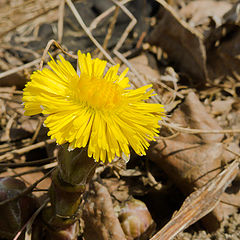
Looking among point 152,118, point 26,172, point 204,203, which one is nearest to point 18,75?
point 26,172

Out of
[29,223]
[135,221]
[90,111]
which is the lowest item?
[135,221]

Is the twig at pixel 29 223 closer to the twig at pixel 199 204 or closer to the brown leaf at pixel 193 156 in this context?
the twig at pixel 199 204

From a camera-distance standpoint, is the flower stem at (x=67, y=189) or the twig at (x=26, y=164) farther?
the twig at (x=26, y=164)

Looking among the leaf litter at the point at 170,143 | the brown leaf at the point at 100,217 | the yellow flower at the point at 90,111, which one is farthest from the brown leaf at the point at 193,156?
the yellow flower at the point at 90,111

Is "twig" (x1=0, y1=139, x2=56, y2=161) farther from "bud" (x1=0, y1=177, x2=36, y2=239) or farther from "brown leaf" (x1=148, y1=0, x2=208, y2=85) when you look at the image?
"brown leaf" (x1=148, y1=0, x2=208, y2=85)

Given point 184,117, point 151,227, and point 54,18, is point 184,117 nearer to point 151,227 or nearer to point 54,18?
point 151,227

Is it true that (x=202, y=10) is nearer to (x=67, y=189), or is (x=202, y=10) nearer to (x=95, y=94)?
(x=95, y=94)

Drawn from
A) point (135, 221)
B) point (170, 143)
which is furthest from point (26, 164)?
point (170, 143)

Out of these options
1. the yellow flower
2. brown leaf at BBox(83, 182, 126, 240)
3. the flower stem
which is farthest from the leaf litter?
the yellow flower
